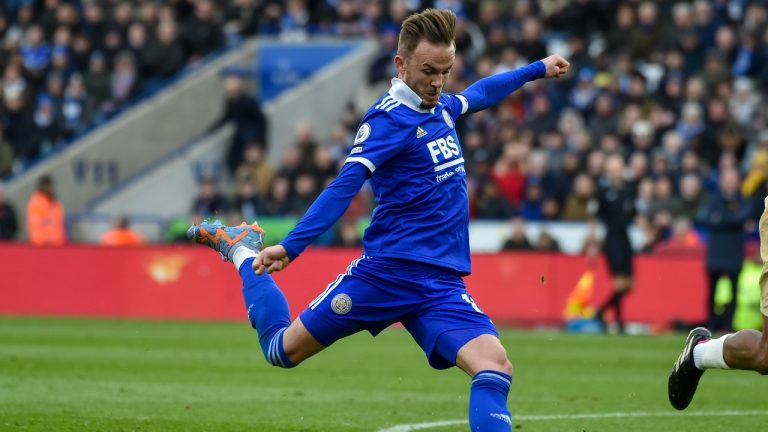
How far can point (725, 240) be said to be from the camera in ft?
58.6

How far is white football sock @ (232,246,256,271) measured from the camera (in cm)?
812

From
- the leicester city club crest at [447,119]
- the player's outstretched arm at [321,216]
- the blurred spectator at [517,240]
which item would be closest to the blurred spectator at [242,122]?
the blurred spectator at [517,240]

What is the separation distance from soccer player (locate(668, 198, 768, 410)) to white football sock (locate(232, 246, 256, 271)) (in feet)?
8.47

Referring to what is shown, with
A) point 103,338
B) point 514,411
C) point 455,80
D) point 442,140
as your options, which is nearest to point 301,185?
point 455,80

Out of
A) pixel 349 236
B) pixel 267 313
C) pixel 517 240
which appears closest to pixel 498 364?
pixel 267 313

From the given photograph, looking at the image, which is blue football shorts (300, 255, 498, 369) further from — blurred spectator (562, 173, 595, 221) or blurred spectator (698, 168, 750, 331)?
blurred spectator (562, 173, 595, 221)

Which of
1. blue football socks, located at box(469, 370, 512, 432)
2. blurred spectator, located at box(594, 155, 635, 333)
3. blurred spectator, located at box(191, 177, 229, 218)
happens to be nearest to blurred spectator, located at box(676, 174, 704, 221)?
blurred spectator, located at box(594, 155, 635, 333)

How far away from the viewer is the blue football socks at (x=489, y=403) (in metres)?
6.74

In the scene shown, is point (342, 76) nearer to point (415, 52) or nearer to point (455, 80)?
point (455, 80)

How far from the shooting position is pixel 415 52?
7.17 m

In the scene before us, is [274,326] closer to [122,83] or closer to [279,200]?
[279,200]

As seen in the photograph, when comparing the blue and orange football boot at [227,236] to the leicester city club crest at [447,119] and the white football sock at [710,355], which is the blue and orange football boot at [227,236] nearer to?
the leicester city club crest at [447,119]

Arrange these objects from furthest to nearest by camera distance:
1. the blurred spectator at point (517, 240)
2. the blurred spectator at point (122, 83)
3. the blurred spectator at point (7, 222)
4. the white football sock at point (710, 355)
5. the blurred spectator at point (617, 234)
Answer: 1. the blurred spectator at point (122, 83)
2. the blurred spectator at point (7, 222)
3. the blurred spectator at point (517, 240)
4. the blurred spectator at point (617, 234)
5. the white football sock at point (710, 355)

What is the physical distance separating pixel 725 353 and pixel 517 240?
12281 millimetres
